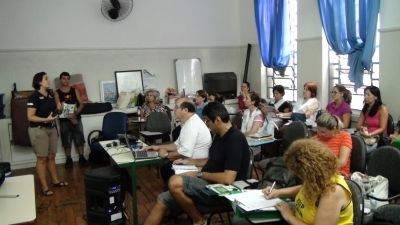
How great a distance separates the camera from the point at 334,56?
19.2 ft

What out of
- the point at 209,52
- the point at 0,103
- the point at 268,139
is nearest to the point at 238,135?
the point at 268,139

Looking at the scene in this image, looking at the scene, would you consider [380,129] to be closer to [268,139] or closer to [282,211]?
[268,139]

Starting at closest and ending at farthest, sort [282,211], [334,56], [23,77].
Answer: [282,211] → [334,56] → [23,77]

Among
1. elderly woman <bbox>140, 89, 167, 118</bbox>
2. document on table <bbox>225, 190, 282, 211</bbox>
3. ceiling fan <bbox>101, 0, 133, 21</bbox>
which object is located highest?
ceiling fan <bbox>101, 0, 133, 21</bbox>

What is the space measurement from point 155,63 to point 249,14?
6.99 ft

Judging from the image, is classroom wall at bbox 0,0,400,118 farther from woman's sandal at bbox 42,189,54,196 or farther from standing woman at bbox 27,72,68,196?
woman's sandal at bbox 42,189,54,196

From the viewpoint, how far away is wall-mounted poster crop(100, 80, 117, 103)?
6.81 meters

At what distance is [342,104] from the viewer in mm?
5164

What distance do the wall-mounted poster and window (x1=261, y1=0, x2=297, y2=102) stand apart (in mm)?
2883

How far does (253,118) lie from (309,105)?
1329 millimetres

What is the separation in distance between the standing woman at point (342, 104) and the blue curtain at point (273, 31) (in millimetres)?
1702

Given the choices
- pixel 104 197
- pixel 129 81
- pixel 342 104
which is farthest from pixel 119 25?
pixel 104 197

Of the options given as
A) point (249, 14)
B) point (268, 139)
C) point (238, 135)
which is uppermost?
point (249, 14)

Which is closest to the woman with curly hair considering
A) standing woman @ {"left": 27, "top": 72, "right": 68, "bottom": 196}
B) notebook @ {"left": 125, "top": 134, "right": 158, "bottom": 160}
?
notebook @ {"left": 125, "top": 134, "right": 158, "bottom": 160}
